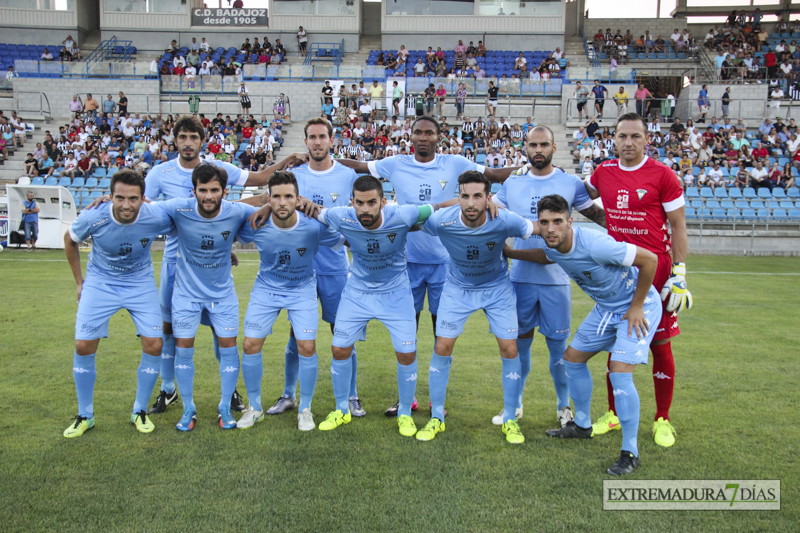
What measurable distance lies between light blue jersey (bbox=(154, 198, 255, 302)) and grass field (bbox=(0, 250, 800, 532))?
1.12m

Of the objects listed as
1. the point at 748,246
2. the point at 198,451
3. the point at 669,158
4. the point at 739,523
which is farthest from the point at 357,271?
the point at 669,158

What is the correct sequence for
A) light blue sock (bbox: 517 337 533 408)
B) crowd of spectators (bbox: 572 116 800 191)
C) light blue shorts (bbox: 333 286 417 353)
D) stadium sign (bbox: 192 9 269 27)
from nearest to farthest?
light blue shorts (bbox: 333 286 417 353) < light blue sock (bbox: 517 337 533 408) < crowd of spectators (bbox: 572 116 800 191) < stadium sign (bbox: 192 9 269 27)

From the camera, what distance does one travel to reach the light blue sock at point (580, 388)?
4.84 m

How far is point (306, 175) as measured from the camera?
5719mm

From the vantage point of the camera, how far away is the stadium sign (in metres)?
33.5

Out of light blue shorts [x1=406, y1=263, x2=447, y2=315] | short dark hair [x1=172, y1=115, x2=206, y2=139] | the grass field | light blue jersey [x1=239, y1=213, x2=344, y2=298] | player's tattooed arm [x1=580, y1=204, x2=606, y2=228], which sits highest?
short dark hair [x1=172, y1=115, x2=206, y2=139]

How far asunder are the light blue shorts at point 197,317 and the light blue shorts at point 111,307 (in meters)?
0.16

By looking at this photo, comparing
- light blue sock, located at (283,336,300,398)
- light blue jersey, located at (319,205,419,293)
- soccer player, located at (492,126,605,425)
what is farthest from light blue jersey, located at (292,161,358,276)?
soccer player, located at (492,126,605,425)

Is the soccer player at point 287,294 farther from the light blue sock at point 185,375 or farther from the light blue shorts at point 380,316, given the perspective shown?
the light blue sock at point 185,375

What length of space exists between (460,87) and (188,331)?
24.4 m

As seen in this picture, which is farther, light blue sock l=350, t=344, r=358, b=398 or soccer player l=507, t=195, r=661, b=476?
light blue sock l=350, t=344, r=358, b=398

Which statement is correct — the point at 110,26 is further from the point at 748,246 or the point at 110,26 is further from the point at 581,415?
the point at 581,415

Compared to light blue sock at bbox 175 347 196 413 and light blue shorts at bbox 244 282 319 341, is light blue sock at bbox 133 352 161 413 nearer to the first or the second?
light blue sock at bbox 175 347 196 413

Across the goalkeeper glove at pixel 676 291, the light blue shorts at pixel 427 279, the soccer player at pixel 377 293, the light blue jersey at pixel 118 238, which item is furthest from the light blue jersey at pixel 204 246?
the goalkeeper glove at pixel 676 291
